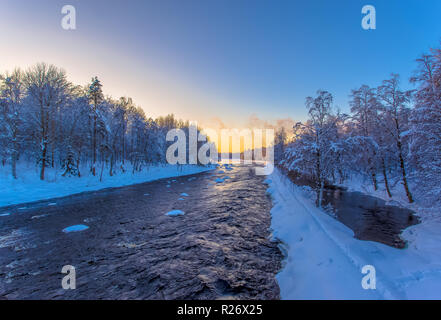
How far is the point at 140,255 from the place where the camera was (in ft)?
20.7

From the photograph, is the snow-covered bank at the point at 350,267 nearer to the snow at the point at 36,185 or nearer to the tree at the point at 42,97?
the snow at the point at 36,185

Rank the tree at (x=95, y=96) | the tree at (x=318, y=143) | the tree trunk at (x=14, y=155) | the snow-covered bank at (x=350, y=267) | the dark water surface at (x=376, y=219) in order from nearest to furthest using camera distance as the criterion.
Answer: the snow-covered bank at (x=350, y=267), the dark water surface at (x=376, y=219), the tree at (x=318, y=143), the tree trunk at (x=14, y=155), the tree at (x=95, y=96)

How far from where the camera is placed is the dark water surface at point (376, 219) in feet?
26.0

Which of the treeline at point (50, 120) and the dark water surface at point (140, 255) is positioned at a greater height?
the treeline at point (50, 120)

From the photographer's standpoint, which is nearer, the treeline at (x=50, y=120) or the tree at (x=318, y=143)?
the tree at (x=318, y=143)

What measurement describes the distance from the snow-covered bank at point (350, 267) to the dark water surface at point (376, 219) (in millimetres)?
909

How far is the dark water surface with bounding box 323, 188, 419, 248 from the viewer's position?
312 inches

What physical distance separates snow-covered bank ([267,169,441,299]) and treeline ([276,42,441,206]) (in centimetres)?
413

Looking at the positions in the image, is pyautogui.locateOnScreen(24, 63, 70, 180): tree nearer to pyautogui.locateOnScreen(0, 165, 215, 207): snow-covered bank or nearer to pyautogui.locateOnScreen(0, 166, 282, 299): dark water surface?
pyautogui.locateOnScreen(0, 165, 215, 207): snow-covered bank

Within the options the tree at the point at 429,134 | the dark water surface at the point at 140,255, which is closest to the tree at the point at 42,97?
the dark water surface at the point at 140,255

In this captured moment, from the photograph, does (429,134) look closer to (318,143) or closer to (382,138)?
(318,143)

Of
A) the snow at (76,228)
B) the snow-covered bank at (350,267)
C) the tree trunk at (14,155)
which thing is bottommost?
the snow at (76,228)

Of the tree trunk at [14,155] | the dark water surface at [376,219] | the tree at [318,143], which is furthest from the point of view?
the tree trunk at [14,155]

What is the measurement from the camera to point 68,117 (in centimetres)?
2881
